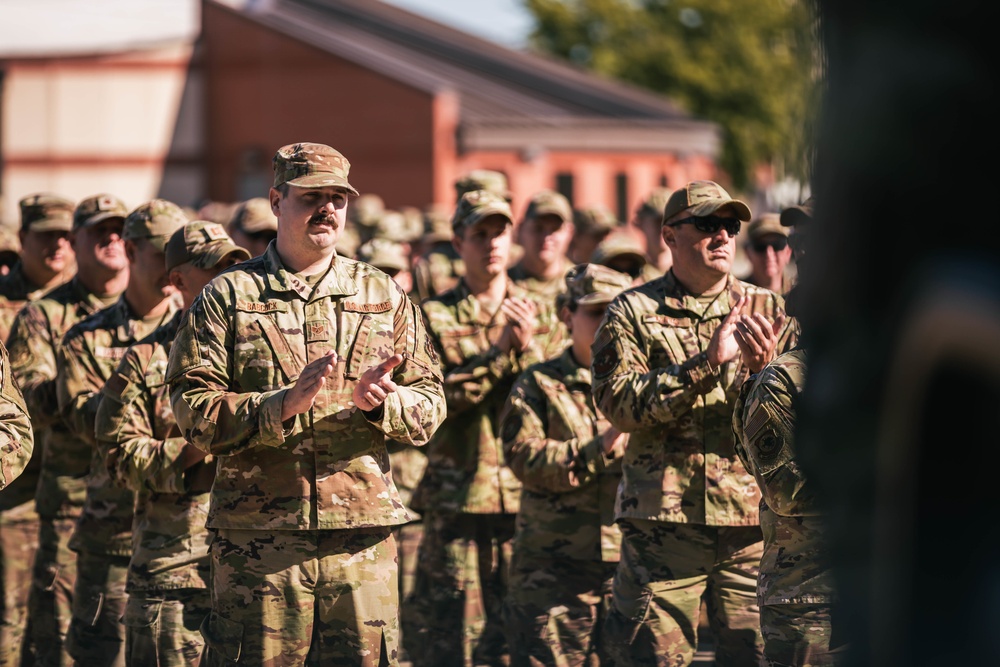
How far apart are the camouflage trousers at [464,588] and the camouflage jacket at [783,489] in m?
2.66

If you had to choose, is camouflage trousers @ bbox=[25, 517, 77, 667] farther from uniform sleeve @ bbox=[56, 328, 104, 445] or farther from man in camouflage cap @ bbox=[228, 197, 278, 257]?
man in camouflage cap @ bbox=[228, 197, 278, 257]

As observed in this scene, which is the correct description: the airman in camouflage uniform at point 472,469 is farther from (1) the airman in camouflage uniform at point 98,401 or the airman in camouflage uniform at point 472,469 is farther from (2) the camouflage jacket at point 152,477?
(2) the camouflage jacket at point 152,477

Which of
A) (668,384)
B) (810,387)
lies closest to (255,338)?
(668,384)

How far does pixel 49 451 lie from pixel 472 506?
213 centimetres

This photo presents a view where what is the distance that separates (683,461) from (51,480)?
3321 millimetres

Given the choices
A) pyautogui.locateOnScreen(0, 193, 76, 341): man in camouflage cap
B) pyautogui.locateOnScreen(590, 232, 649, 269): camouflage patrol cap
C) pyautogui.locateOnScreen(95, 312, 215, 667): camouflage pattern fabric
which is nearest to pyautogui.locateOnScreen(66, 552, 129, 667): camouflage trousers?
pyautogui.locateOnScreen(95, 312, 215, 667): camouflage pattern fabric

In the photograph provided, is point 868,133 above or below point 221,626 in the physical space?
above

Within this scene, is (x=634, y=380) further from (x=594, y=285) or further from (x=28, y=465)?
(x=28, y=465)

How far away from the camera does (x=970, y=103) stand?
176 cm

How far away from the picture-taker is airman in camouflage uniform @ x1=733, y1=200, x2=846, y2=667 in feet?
17.0

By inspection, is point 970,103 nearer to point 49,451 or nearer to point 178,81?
point 49,451

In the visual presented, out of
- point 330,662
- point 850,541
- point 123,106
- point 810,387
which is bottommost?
point 330,662

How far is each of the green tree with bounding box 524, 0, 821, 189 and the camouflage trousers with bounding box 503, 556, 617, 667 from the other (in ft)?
163

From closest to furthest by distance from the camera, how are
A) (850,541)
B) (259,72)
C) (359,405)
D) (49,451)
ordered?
(850,541), (359,405), (49,451), (259,72)
